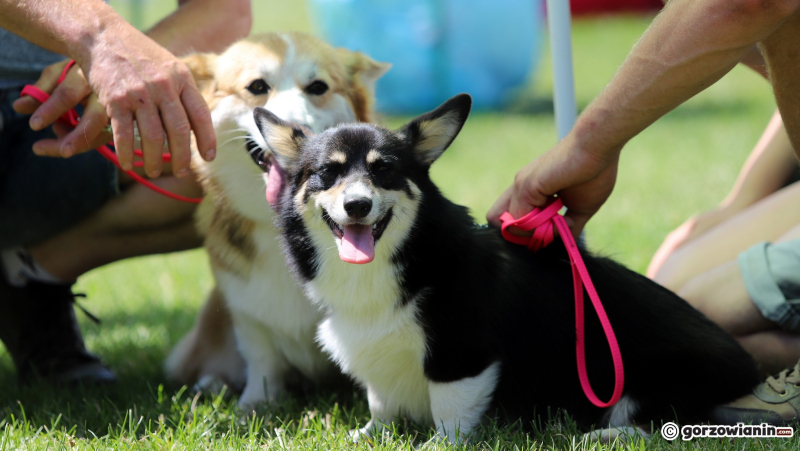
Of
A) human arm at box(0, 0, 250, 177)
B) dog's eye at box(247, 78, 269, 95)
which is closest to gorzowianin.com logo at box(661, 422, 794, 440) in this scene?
human arm at box(0, 0, 250, 177)

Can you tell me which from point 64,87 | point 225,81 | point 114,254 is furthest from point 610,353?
point 114,254

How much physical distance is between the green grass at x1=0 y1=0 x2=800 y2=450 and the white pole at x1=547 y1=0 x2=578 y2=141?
0.94m

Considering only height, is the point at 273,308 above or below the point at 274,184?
below

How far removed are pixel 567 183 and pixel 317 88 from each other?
1.05 metres

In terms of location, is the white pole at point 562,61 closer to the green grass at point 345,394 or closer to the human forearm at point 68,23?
the green grass at point 345,394

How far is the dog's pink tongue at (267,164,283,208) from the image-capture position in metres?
2.29

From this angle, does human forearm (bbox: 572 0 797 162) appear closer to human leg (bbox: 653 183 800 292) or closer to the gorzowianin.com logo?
the gorzowianin.com logo

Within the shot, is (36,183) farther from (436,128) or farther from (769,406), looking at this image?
(769,406)

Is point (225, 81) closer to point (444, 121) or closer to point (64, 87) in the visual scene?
point (64, 87)

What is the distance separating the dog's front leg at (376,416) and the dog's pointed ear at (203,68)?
1.32 metres

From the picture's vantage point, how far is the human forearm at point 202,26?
297 cm

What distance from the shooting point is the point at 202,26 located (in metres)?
3.04

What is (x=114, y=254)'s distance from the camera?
304 centimetres

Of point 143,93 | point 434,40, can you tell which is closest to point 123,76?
point 143,93
